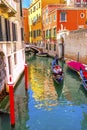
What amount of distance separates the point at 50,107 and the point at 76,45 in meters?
14.2

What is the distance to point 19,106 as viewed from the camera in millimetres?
10703

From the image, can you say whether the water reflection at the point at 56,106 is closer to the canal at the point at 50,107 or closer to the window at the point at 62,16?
the canal at the point at 50,107

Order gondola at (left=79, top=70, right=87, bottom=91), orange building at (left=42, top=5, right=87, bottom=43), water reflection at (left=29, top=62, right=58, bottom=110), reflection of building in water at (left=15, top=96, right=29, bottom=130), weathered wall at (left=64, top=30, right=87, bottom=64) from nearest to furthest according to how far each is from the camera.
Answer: reflection of building in water at (left=15, top=96, right=29, bottom=130) → water reflection at (left=29, top=62, right=58, bottom=110) → gondola at (left=79, top=70, right=87, bottom=91) → weathered wall at (left=64, top=30, right=87, bottom=64) → orange building at (left=42, top=5, right=87, bottom=43)

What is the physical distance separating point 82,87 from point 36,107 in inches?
185

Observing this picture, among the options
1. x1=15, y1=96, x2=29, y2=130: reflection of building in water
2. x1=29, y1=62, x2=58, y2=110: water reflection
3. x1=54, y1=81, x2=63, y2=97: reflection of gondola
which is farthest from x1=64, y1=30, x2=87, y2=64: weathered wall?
x1=15, y1=96, x2=29, y2=130: reflection of building in water

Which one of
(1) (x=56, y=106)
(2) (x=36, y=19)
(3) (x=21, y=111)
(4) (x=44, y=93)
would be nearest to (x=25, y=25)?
(2) (x=36, y=19)

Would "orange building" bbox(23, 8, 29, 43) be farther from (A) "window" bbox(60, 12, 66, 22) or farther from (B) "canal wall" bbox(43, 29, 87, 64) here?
(A) "window" bbox(60, 12, 66, 22)

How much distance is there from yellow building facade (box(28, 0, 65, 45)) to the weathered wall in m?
14.5

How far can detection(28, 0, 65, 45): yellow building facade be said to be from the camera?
133 feet

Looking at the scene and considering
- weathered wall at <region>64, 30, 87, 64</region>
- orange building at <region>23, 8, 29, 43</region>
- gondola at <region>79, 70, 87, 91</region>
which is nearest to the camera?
gondola at <region>79, 70, 87, 91</region>

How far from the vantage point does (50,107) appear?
420 inches

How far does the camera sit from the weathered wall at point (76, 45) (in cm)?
2128

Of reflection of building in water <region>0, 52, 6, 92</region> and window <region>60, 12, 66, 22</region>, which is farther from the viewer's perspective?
window <region>60, 12, 66, 22</region>

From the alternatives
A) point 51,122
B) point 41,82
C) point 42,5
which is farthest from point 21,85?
point 42,5
